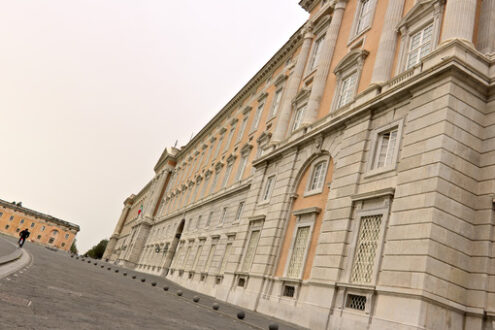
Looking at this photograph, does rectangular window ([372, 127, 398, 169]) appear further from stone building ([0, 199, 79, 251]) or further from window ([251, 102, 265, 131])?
stone building ([0, 199, 79, 251])

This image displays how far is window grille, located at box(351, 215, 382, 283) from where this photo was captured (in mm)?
12307

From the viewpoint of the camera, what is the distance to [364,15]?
20141 mm

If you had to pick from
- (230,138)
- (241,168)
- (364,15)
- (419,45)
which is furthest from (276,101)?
(419,45)

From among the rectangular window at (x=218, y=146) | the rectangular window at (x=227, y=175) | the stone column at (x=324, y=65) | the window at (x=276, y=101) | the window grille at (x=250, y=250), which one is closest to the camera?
the stone column at (x=324, y=65)

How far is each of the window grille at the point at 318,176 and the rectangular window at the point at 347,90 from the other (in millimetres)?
3268

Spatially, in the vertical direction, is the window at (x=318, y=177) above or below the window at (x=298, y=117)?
below

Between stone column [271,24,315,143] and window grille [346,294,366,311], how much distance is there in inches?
487

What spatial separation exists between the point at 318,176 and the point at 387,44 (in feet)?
21.6

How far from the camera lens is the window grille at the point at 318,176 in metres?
17.5

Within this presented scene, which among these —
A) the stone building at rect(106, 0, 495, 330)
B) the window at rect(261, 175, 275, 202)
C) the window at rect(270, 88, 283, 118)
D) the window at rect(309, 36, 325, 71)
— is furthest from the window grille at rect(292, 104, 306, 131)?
the window at rect(270, 88, 283, 118)

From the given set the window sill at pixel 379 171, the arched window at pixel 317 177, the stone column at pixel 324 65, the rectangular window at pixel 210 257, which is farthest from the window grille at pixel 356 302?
the rectangular window at pixel 210 257

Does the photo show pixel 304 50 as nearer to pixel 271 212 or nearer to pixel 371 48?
pixel 371 48

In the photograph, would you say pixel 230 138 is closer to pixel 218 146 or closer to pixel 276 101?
pixel 218 146

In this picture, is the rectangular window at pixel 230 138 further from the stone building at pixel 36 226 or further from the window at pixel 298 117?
the stone building at pixel 36 226
